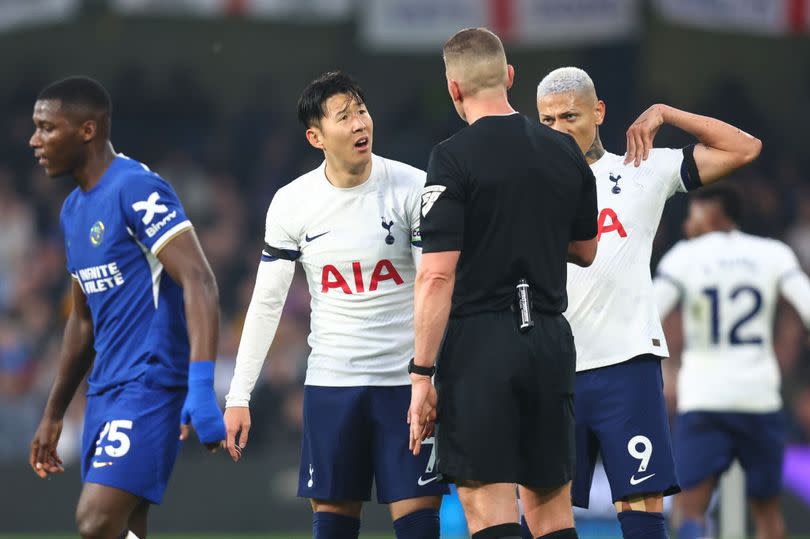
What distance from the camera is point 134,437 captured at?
5.42 m

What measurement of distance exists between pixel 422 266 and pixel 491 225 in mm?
289

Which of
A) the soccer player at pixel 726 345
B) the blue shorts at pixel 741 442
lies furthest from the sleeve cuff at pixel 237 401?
the blue shorts at pixel 741 442

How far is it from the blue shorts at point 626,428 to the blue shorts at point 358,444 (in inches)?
27.9

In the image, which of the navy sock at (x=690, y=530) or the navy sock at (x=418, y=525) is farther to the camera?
the navy sock at (x=690, y=530)

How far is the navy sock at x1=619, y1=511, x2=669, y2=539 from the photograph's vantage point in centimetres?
575

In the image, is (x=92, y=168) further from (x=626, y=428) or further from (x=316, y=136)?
(x=626, y=428)

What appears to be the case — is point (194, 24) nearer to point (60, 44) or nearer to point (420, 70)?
point (60, 44)

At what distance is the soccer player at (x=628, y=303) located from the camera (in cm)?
584

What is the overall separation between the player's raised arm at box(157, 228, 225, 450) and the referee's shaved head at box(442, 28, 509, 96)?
121 centimetres

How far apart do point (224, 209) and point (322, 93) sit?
1075 cm

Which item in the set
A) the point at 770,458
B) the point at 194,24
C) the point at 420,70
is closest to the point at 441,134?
the point at 420,70

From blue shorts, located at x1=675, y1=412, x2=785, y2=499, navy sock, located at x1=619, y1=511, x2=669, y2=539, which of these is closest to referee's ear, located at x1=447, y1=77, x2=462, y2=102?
navy sock, located at x1=619, y1=511, x2=669, y2=539

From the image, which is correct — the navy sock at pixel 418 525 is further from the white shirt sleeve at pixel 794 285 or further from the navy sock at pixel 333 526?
the white shirt sleeve at pixel 794 285

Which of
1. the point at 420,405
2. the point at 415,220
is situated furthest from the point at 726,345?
the point at 420,405
